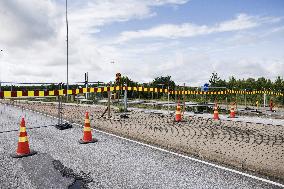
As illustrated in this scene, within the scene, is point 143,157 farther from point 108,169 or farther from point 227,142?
point 227,142

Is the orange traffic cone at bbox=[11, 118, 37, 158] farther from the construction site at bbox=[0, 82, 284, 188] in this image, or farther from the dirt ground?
the dirt ground

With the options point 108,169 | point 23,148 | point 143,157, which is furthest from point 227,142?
point 23,148

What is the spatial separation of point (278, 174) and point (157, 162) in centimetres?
246

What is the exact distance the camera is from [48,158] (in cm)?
780

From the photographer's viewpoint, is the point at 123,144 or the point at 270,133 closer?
the point at 123,144

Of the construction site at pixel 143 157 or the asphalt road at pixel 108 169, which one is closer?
the asphalt road at pixel 108 169

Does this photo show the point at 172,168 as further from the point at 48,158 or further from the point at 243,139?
the point at 243,139

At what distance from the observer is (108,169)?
677cm

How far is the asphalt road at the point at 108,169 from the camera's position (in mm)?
5824

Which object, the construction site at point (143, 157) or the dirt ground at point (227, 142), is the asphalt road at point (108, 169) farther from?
the dirt ground at point (227, 142)

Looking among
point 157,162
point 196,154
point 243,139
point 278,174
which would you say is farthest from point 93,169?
point 243,139

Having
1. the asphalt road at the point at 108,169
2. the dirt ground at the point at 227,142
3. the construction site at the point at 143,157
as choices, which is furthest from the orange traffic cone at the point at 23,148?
the dirt ground at the point at 227,142

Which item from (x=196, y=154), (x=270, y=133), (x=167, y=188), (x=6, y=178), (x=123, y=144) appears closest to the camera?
(x=167, y=188)

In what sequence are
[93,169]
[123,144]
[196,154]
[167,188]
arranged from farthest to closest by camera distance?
1. [123,144]
2. [196,154]
3. [93,169]
4. [167,188]
